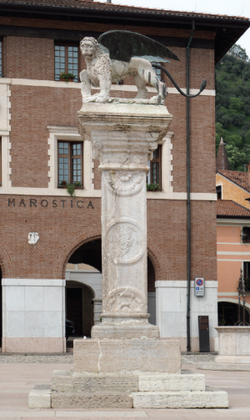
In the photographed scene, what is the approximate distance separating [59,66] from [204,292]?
9543 mm

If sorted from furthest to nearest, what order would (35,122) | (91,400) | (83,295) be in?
(83,295) < (35,122) < (91,400)

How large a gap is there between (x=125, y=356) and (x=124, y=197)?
2.29 meters

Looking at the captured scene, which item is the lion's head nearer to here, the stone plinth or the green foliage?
the stone plinth

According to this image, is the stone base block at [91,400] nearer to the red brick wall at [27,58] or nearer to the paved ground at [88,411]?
the paved ground at [88,411]

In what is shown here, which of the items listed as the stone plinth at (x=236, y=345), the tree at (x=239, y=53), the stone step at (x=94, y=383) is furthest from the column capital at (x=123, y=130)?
the tree at (x=239, y=53)

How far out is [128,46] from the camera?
35.2 feet

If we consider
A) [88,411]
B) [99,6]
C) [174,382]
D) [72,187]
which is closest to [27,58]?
[99,6]

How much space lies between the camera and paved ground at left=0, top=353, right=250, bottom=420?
8.54 metres

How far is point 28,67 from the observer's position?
24.4 meters

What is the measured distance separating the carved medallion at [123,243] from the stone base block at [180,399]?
1930 millimetres

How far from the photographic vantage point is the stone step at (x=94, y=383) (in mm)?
9289

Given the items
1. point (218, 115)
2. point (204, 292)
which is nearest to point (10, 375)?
point (204, 292)

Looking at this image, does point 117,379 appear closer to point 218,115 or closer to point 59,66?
point 59,66

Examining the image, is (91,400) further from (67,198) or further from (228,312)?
(228,312)
